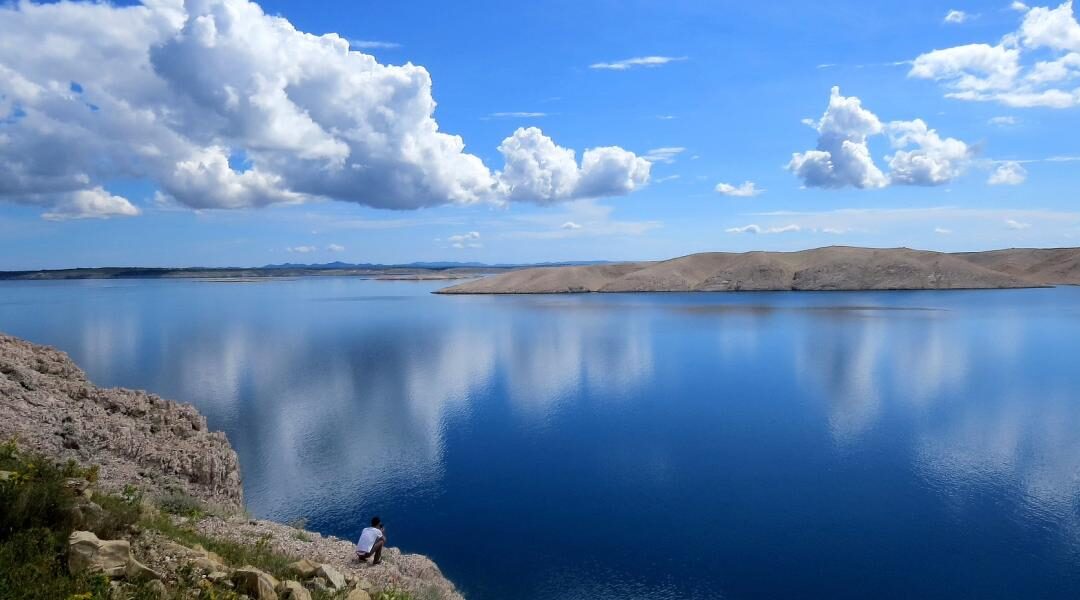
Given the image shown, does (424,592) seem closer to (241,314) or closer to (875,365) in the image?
(875,365)

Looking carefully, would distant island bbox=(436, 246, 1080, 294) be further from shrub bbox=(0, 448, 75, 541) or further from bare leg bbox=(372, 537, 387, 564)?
shrub bbox=(0, 448, 75, 541)

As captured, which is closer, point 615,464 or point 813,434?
point 615,464

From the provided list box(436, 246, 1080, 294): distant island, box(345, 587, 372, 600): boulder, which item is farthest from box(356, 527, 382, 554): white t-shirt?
box(436, 246, 1080, 294): distant island

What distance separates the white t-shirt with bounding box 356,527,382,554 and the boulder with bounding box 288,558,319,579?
11.2 ft

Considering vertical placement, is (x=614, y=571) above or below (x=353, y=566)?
below

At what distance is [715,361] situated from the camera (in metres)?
49.8

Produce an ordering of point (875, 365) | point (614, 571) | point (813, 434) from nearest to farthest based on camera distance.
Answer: point (614, 571) → point (813, 434) → point (875, 365)

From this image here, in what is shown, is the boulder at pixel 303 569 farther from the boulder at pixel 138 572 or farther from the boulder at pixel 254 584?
the boulder at pixel 138 572

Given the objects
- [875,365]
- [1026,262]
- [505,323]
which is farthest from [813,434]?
[1026,262]

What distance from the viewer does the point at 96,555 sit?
782 cm

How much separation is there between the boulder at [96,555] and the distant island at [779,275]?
146 meters

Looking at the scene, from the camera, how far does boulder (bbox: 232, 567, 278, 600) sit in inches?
329

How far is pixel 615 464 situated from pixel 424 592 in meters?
12.7

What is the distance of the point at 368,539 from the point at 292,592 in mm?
5412
